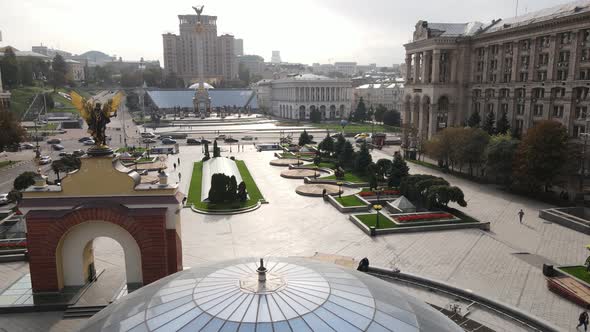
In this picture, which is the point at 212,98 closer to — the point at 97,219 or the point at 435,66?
the point at 435,66

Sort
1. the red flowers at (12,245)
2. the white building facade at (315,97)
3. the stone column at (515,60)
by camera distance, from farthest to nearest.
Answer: the white building facade at (315,97)
the stone column at (515,60)
the red flowers at (12,245)

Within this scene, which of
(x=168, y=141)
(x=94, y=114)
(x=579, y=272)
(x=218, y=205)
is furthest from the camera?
(x=168, y=141)

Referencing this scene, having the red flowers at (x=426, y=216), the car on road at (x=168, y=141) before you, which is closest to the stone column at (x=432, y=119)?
the red flowers at (x=426, y=216)

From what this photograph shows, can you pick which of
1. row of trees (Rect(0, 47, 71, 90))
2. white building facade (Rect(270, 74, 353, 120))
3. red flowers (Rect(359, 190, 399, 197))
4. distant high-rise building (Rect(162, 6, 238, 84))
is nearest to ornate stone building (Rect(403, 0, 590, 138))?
red flowers (Rect(359, 190, 399, 197))

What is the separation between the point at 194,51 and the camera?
614 ft

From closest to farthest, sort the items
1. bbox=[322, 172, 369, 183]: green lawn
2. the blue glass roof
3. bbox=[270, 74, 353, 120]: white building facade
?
bbox=[322, 172, 369, 183]: green lawn < bbox=[270, 74, 353, 120]: white building facade < the blue glass roof

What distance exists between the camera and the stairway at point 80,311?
16062mm

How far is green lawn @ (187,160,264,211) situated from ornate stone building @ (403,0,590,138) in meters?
30.8

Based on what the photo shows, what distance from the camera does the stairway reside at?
16.1 meters

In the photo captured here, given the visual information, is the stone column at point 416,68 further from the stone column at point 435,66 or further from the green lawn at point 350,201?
the green lawn at point 350,201

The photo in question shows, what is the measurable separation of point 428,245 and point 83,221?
18.1m

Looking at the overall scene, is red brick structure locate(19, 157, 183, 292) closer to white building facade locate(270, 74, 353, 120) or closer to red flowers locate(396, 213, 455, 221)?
red flowers locate(396, 213, 455, 221)

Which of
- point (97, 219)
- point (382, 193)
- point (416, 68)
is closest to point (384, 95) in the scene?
point (416, 68)

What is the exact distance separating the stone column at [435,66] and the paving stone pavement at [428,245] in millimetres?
30165
